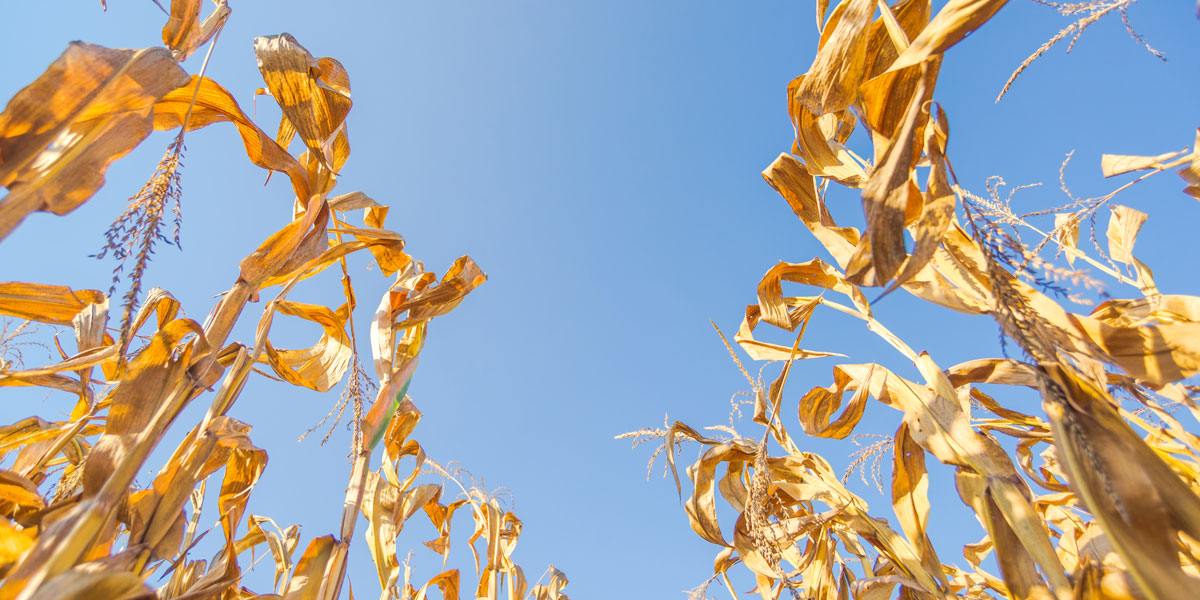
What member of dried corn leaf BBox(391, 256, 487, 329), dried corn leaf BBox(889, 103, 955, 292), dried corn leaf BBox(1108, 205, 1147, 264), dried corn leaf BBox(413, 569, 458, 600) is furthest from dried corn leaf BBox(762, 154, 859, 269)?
dried corn leaf BBox(413, 569, 458, 600)

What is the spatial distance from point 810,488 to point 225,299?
1.48 m

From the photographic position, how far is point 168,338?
91 cm

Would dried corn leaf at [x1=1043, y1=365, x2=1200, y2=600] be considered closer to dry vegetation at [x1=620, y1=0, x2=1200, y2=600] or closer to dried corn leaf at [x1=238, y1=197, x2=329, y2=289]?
dry vegetation at [x1=620, y1=0, x2=1200, y2=600]

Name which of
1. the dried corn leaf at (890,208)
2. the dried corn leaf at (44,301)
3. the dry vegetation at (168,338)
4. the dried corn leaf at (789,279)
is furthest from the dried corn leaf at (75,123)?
the dried corn leaf at (789,279)

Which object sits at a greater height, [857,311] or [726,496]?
[857,311]

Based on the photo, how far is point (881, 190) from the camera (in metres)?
0.69

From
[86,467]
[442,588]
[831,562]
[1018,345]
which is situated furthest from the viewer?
[442,588]

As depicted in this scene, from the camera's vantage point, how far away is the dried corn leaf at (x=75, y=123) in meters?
0.71

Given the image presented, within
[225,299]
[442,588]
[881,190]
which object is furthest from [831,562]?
[225,299]

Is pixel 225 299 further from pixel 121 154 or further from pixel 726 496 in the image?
pixel 726 496

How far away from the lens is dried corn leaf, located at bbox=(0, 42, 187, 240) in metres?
0.71

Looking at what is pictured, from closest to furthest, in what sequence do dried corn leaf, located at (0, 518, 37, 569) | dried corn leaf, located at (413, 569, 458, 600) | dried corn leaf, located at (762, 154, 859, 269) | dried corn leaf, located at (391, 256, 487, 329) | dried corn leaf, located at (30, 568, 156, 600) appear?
A: dried corn leaf, located at (30, 568, 156, 600)
dried corn leaf, located at (0, 518, 37, 569)
dried corn leaf, located at (762, 154, 859, 269)
dried corn leaf, located at (391, 256, 487, 329)
dried corn leaf, located at (413, 569, 458, 600)

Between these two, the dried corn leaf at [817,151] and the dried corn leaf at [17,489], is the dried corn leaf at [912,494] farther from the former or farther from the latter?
the dried corn leaf at [17,489]

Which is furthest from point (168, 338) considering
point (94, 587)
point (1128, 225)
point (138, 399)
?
point (1128, 225)
